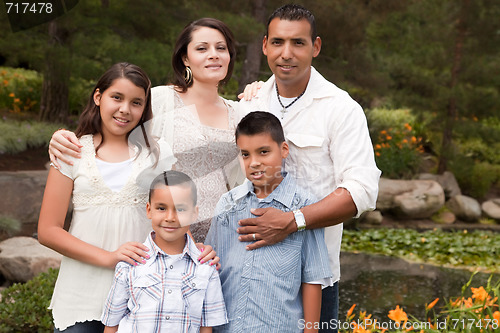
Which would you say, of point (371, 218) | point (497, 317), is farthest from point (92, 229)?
point (371, 218)

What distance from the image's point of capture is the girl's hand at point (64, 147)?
200 centimetres

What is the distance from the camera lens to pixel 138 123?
7.02 feet

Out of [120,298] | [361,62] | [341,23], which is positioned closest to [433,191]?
[361,62]

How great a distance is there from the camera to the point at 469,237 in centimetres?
782

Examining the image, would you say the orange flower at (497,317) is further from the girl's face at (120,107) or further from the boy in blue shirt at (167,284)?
the girl's face at (120,107)

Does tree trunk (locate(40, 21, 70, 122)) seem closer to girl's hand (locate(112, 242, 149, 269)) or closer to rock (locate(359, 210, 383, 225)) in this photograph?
rock (locate(359, 210, 383, 225))

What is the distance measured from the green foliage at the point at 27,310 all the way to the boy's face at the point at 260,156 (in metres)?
2.27

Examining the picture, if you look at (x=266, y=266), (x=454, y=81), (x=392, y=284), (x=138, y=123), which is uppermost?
(x=454, y=81)

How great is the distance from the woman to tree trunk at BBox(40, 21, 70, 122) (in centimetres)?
498

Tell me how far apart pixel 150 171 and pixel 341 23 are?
25.0 ft

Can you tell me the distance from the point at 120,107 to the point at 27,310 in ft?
7.32

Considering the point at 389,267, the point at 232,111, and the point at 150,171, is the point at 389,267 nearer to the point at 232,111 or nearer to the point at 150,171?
the point at 232,111

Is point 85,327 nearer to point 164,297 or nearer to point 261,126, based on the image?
point 164,297

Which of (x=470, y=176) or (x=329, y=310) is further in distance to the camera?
(x=470, y=176)
